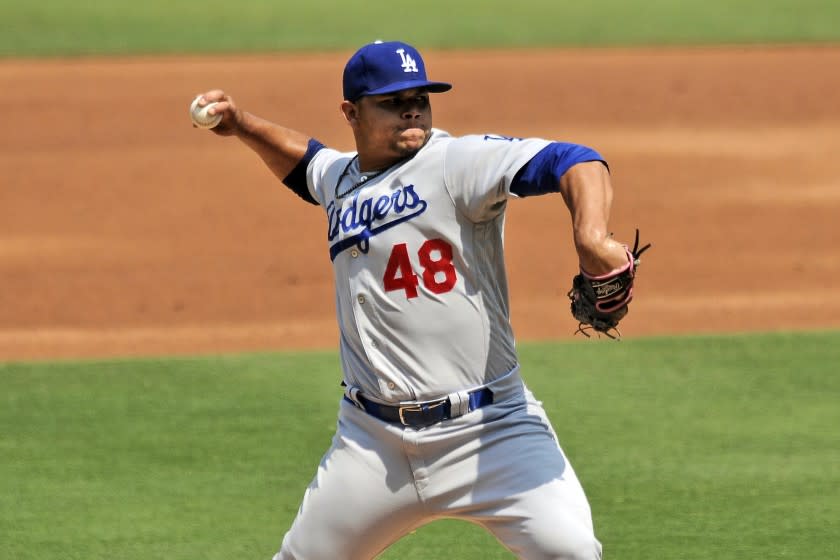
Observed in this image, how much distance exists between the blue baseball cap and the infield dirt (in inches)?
188

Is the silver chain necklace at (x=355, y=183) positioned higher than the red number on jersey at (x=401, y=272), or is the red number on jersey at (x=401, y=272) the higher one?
the silver chain necklace at (x=355, y=183)

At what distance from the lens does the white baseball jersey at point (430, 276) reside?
402cm

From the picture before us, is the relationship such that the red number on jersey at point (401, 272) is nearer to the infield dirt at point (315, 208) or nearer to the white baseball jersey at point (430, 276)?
the white baseball jersey at point (430, 276)

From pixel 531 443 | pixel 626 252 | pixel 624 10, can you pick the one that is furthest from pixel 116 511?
pixel 624 10

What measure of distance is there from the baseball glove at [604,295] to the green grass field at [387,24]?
14.5 metres

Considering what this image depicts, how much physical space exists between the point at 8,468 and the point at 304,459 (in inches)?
53.7

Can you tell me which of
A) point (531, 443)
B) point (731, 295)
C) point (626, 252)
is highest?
point (626, 252)

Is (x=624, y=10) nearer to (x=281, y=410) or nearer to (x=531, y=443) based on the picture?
(x=281, y=410)

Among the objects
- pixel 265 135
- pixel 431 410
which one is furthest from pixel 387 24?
pixel 431 410

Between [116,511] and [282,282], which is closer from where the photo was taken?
[116,511]

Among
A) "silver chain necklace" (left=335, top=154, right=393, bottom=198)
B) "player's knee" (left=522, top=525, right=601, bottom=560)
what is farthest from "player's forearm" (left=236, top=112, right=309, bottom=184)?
"player's knee" (left=522, top=525, right=601, bottom=560)

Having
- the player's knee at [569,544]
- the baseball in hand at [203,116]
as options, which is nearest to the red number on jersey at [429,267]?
the player's knee at [569,544]

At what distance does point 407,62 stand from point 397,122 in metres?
0.18

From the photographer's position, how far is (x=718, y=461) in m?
6.49
